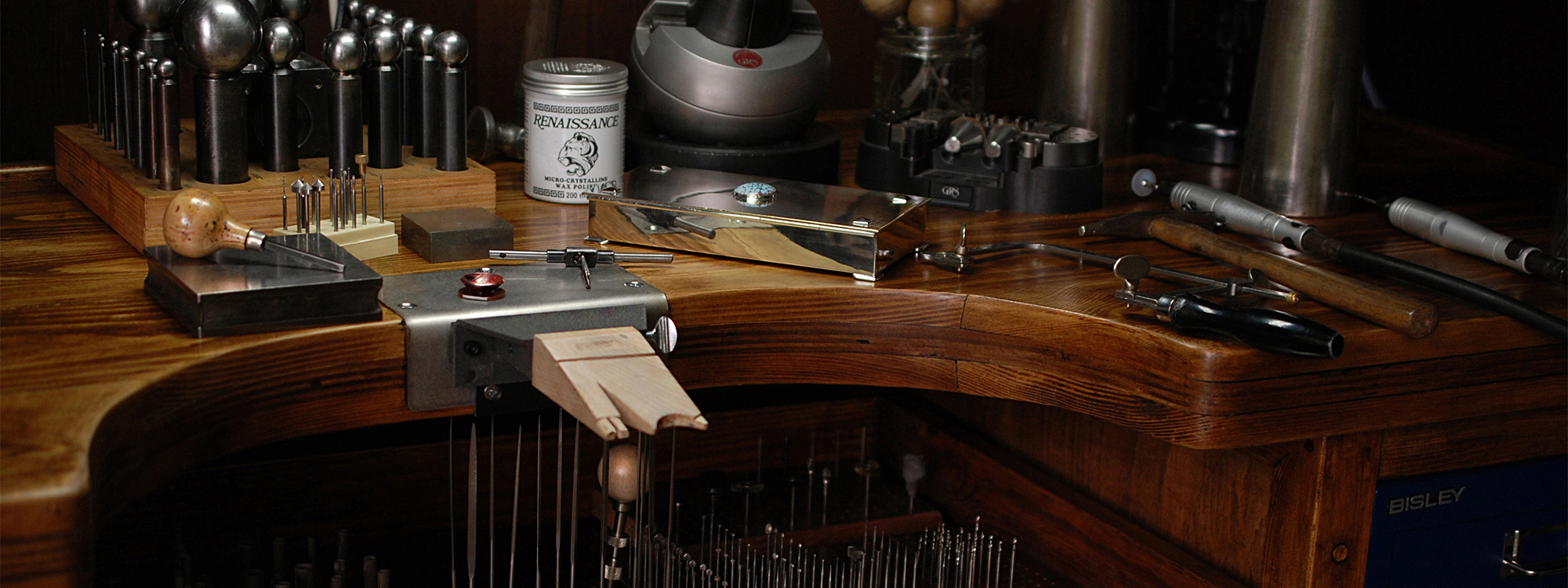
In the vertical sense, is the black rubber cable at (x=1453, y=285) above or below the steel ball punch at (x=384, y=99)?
below

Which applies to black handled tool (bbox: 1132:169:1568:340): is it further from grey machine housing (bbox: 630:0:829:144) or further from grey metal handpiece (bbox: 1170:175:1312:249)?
grey machine housing (bbox: 630:0:829:144)

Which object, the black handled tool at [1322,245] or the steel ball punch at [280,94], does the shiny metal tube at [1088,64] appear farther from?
the steel ball punch at [280,94]

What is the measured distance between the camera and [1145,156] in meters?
1.81

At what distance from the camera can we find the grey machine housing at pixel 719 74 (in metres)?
1.47

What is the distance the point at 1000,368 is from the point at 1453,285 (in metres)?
0.39

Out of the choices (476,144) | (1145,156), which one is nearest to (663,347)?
(476,144)

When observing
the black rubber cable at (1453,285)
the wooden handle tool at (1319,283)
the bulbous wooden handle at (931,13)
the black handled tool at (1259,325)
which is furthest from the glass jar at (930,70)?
the black handled tool at (1259,325)

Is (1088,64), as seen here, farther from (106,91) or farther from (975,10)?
(106,91)

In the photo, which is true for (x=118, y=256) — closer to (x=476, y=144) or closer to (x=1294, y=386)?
(x=476, y=144)

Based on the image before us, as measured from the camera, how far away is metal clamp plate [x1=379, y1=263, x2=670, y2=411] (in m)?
1.04

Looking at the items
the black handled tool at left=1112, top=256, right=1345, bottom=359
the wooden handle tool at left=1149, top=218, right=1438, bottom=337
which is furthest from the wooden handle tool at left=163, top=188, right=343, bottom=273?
the wooden handle tool at left=1149, top=218, right=1438, bottom=337

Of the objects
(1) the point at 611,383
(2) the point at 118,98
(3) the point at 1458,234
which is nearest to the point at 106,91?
(2) the point at 118,98

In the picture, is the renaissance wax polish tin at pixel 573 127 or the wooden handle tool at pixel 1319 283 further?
the renaissance wax polish tin at pixel 573 127

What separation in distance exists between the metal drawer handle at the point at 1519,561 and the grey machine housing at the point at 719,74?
0.80 metres
